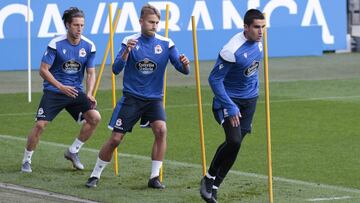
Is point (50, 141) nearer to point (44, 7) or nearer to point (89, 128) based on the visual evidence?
point (89, 128)

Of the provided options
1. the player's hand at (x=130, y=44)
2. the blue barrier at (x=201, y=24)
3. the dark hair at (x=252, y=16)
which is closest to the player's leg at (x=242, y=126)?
the dark hair at (x=252, y=16)

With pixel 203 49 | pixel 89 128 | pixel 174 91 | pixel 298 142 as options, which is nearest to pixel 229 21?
pixel 203 49

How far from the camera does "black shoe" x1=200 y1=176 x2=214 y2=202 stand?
447 inches

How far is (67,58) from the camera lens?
44.3 feet

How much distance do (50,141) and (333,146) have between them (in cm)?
426

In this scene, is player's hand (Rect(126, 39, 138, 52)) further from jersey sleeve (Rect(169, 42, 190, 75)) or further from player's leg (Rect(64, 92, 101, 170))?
player's leg (Rect(64, 92, 101, 170))

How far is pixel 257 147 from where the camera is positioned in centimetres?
1616

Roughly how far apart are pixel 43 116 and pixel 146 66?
6.68 ft

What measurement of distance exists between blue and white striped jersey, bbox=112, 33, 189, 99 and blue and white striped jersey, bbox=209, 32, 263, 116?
0.92 m

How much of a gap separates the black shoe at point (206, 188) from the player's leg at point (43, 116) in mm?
2968

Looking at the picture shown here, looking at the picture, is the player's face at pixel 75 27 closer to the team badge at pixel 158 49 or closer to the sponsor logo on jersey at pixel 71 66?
the sponsor logo on jersey at pixel 71 66

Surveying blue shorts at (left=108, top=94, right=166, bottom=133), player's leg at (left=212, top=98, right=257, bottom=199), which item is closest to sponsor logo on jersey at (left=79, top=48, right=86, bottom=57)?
blue shorts at (left=108, top=94, right=166, bottom=133)

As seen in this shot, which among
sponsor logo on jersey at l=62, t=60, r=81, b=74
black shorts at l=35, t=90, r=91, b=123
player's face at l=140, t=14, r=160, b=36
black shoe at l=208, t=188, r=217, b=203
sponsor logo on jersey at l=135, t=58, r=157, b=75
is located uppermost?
player's face at l=140, t=14, r=160, b=36

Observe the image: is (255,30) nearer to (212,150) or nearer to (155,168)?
(155,168)
